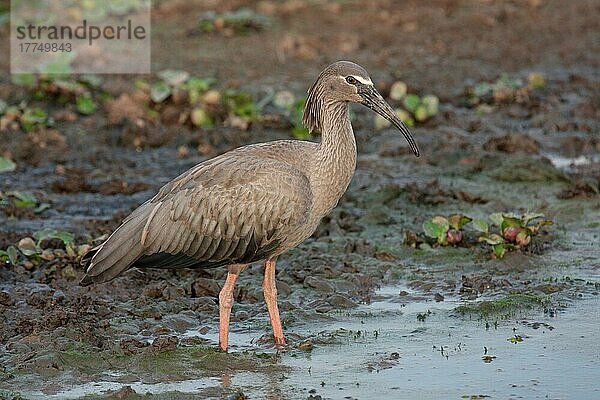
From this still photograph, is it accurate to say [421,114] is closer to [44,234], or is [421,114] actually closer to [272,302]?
[44,234]

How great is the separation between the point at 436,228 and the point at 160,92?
4879 mm

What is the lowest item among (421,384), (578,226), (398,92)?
(421,384)

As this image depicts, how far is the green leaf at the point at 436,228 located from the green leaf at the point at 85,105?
17.4 feet

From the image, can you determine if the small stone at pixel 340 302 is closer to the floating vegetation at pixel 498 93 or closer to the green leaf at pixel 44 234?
the green leaf at pixel 44 234

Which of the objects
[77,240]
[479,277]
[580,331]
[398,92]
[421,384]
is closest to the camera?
[421,384]

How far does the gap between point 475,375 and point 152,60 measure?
9.84m

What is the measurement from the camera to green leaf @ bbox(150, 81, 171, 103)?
13.3m

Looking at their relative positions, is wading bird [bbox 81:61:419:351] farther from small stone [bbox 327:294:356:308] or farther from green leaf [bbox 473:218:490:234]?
green leaf [bbox 473:218:490:234]

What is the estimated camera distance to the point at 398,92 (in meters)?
13.5

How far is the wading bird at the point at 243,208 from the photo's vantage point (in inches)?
297

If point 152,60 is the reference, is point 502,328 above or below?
below

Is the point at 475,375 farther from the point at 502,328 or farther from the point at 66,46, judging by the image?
the point at 66,46

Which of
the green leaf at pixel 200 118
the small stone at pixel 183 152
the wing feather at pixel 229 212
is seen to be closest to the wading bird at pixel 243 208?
the wing feather at pixel 229 212

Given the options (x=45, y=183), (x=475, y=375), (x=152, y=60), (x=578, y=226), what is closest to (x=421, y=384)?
(x=475, y=375)
